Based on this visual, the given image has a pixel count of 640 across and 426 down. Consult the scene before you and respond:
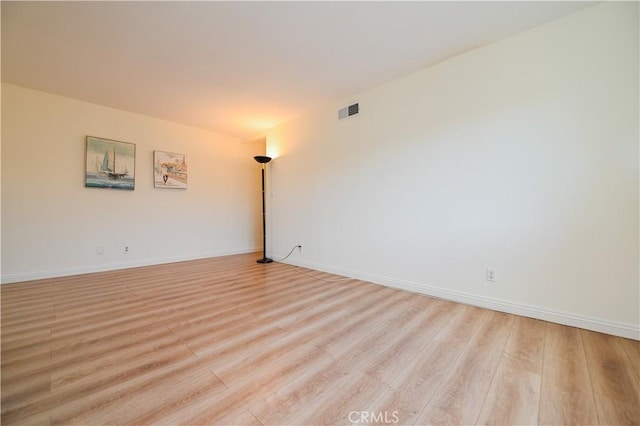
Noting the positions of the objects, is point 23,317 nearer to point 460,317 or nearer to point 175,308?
point 175,308

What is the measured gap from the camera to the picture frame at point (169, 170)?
168 inches

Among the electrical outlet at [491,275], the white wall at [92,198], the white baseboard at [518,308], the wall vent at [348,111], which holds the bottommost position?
the white baseboard at [518,308]

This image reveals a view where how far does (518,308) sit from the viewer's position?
2186 millimetres

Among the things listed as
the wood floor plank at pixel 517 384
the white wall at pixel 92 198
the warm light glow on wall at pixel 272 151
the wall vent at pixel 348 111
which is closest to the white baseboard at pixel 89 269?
the white wall at pixel 92 198

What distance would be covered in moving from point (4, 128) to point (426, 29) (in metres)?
5.07

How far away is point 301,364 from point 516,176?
2.38 metres

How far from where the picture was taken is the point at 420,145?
9.17 feet

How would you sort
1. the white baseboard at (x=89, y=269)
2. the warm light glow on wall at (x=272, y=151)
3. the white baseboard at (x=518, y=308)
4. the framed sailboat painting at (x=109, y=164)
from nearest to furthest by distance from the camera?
the white baseboard at (x=518, y=308)
the white baseboard at (x=89, y=269)
the framed sailboat painting at (x=109, y=164)
the warm light glow on wall at (x=272, y=151)

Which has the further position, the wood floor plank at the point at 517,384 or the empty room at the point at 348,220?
the empty room at the point at 348,220

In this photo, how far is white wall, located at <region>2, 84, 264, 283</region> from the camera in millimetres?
3168

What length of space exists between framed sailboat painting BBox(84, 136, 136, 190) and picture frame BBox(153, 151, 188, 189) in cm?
32

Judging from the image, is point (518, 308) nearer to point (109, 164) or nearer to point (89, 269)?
point (89, 269)

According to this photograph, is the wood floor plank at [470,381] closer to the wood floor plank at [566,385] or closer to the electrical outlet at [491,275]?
the wood floor plank at [566,385]

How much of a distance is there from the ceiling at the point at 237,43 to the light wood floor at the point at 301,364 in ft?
8.31
